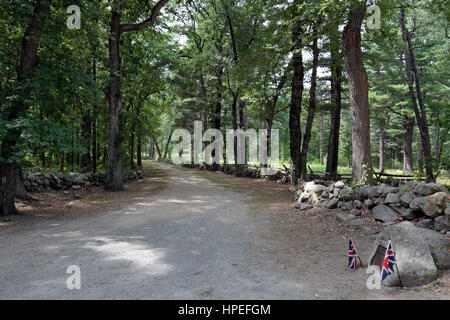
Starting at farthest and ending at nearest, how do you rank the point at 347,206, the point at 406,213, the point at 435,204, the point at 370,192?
1. the point at 347,206
2. the point at 370,192
3. the point at 406,213
4. the point at 435,204

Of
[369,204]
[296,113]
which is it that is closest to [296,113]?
[296,113]

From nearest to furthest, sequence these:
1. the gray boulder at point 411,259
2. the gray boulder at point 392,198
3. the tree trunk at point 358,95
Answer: the gray boulder at point 411,259, the gray boulder at point 392,198, the tree trunk at point 358,95

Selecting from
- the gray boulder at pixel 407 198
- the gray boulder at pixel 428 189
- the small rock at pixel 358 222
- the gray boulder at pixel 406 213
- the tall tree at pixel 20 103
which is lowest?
the small rock at pixel 358 222

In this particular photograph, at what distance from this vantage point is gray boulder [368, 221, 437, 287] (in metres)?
3.35

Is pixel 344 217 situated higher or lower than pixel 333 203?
lower

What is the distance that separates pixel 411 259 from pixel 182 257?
327 cm

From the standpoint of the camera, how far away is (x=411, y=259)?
11.4 feet

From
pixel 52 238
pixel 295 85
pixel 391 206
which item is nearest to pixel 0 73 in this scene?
pixel 52 238

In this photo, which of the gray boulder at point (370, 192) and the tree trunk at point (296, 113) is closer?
the gray boulder at point (370, 192)

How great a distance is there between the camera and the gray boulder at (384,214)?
5807mm

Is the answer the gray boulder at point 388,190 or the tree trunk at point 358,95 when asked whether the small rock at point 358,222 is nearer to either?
the gray boulder at point 388,190

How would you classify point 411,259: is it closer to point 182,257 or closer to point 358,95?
point 182,257

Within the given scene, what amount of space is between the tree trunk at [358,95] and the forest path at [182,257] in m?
2.26

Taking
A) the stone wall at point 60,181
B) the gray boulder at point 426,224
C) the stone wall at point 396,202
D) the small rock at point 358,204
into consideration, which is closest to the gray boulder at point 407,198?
the stone wall at point 396,202
